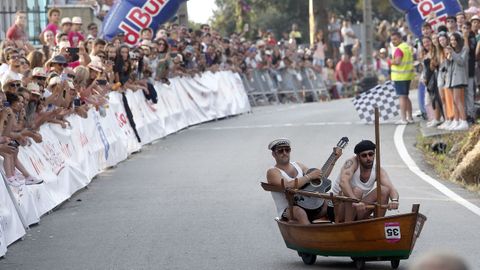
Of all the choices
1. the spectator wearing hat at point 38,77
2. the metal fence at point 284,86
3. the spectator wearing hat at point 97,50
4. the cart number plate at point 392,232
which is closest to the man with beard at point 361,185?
the cart number plate at point 392,232

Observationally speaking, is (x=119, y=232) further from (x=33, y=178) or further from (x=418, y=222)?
(x=418, y=222)

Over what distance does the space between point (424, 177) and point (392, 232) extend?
769cm

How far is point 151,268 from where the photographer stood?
985 cm

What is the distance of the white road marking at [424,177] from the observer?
44.2 feet

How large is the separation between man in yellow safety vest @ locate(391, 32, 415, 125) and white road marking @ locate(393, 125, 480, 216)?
180cm

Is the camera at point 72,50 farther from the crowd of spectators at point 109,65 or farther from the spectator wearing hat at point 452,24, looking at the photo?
the spectator wearing hat at point 452,24

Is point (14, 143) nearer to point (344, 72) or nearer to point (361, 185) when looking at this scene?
point (361, 185)

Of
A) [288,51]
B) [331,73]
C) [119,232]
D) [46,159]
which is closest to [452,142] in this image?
[46,159]

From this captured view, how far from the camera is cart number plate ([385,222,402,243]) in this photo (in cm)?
898

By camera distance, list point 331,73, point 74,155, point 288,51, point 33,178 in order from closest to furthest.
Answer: point 33,178
point 74,155
point 288,51
point 331,73

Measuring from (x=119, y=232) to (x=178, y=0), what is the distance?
16.0m

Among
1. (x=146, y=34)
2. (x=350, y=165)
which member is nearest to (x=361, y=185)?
(x=350, y=165)

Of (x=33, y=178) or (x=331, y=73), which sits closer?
(x=33, y=178)

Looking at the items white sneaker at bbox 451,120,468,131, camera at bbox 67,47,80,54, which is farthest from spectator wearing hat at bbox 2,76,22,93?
white sneaker at bbox 451,120,468,131
